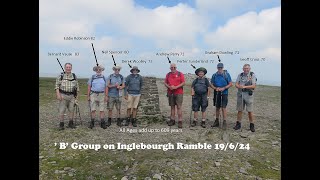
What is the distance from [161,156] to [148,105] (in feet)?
11.7

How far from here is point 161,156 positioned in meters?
12.6

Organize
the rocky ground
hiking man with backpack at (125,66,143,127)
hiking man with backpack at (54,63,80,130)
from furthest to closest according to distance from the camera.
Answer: hiking man with backpack at (125,66,143,127) < hiking man with backpack at (54,63,80,130) < the rocky ground

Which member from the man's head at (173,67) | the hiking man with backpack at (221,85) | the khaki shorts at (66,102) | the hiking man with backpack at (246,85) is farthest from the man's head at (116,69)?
the hiking man with backpack at (246,85)

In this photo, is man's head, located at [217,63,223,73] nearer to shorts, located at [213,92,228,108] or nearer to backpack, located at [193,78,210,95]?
backpack, located at [193,78,210,95]

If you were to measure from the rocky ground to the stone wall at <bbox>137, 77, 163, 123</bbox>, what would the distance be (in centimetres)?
50

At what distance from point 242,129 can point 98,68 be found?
6.79 meters

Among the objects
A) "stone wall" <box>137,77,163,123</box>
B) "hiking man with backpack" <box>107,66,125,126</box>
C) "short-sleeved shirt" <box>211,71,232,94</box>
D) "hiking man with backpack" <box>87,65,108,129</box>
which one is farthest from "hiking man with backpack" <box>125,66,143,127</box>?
"short-sleeved shirt" <box>211,71,232,94</box>

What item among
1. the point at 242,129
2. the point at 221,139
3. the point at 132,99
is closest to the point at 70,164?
the point at 132,99

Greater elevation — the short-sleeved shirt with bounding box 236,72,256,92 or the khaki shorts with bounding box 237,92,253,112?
the short-sleeved shirt with bounding box 236,72,256,92

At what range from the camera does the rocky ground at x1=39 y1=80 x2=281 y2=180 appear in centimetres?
1152

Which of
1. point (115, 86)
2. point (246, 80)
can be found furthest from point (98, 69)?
point (246, 80)

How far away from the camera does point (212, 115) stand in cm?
1688

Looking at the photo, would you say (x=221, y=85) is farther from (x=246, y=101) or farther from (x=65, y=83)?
(x=65, y=83)

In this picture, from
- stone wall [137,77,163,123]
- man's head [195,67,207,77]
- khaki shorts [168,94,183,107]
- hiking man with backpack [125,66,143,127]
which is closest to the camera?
man's head [195,67,207,77]
